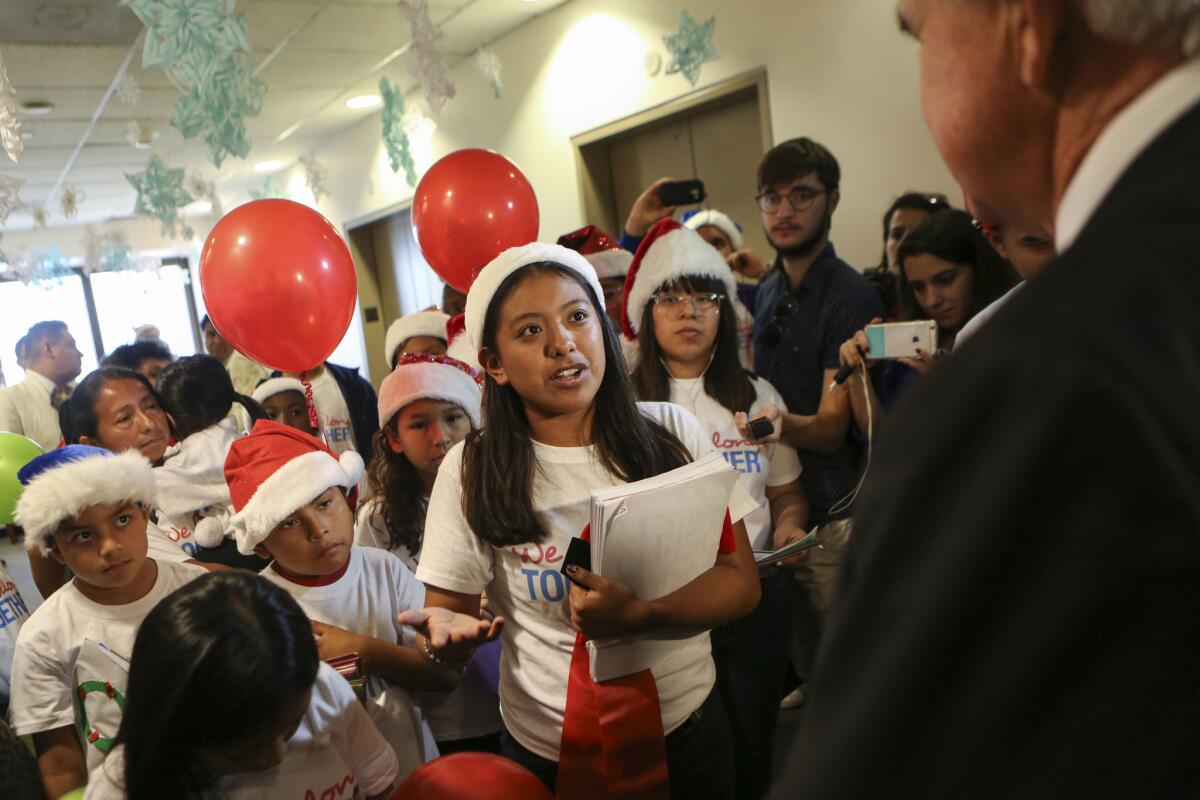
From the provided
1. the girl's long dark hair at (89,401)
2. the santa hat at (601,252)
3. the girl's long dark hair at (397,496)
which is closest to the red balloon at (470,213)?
the santa hat at (601,252)

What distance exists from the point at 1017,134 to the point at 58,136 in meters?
8.45

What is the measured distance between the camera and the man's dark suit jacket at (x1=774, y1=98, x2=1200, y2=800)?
35 cm

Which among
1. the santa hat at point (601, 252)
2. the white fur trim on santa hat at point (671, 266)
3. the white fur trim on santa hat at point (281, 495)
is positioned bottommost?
the white fur trim on santa hat at point (281, 495)

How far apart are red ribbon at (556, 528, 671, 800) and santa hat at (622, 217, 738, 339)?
1217 millimetres

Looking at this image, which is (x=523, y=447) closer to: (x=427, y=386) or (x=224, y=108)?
(x=427, y=386)

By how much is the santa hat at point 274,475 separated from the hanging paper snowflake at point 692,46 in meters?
3.28

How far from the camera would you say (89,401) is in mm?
2463

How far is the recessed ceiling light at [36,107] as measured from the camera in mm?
5863

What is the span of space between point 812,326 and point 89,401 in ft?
7.51

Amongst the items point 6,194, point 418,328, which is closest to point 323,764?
point 418,328

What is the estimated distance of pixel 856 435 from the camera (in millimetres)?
2248

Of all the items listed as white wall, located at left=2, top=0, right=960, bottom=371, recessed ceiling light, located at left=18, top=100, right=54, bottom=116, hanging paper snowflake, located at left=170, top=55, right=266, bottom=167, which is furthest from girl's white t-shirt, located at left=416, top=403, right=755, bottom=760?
recessed ceiling light, located at left=18, top=100, right=54, bottom=116

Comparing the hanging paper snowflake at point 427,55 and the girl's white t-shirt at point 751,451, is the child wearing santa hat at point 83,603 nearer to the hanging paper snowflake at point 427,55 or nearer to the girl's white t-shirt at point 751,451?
the girl's white t-shirt at point 751,451

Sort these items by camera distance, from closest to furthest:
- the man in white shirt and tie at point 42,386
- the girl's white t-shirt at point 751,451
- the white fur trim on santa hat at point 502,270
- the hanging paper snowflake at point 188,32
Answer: the white fur trim on santa hat at point 502,270, the girl's white t-shirt at point 751,451, the hanging paper snowflake at point 188,32, the man in white shirt and tie at point 42,386
